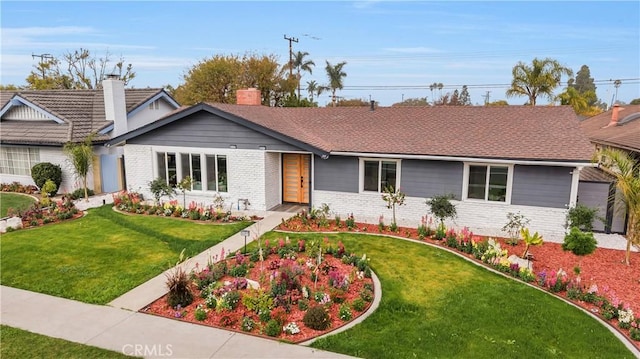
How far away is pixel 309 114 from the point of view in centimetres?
1958

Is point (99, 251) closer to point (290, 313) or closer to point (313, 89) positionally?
point (290, 313)

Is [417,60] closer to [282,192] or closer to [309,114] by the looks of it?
[309,114]

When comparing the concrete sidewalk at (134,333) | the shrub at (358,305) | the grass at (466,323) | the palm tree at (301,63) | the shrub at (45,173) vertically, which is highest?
the palm tree at (301,63)

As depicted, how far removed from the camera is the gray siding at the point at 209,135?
1580 cm

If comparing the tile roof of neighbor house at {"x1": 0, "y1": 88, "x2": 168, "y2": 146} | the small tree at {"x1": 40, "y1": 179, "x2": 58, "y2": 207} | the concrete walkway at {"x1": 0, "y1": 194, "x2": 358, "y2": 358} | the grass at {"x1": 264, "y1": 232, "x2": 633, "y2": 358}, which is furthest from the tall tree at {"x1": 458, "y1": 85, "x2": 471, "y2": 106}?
the concrete walkway at {"x1": 0, "y1": 194, "x2": 358, "y2": 358}

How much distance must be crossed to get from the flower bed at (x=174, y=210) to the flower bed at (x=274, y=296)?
472cm

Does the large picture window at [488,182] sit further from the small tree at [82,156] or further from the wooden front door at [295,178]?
the small tree at [82,156]

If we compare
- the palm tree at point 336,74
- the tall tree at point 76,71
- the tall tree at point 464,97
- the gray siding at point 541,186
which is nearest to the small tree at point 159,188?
the gray siding at point 541,186

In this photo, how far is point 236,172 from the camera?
53.7ft

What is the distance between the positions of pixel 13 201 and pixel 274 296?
55.2 feet

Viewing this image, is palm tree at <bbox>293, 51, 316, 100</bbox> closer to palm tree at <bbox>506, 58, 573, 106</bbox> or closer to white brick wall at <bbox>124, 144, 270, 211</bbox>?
palm tree at <bbox>506, 58, 573, 106</bbox>

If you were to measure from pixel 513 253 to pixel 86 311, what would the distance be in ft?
35.9

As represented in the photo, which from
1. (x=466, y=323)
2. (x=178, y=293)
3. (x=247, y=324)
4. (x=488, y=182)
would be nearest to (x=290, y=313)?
(x=247, y=324)

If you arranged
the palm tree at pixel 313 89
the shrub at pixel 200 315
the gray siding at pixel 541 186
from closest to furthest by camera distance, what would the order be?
1. the shrub at pixel 200 315
2. the gray siding at pixel 541 186
3. the palm tree at pixel 313 89
